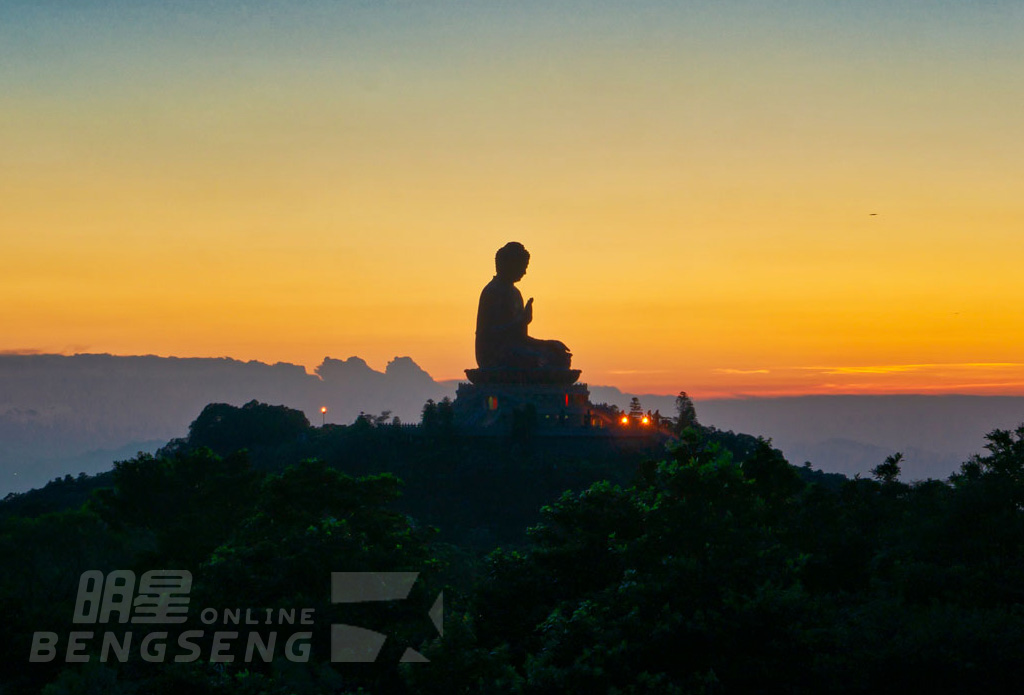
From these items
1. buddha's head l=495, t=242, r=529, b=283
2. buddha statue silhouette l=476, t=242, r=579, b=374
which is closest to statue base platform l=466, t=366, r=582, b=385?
buddha statue silhouette l=476, t=242, r=579, b=374

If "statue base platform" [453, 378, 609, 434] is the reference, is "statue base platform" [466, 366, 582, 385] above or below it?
above

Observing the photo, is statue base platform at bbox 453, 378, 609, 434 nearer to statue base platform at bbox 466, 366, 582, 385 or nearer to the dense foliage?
statue base platform at bbox 466, 366, 582, 385

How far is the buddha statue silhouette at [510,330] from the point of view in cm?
7856

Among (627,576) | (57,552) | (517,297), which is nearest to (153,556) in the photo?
(57,552)

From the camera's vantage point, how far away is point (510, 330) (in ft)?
262

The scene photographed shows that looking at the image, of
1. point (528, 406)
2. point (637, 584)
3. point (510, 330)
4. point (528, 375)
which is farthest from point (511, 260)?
point (637, 584)

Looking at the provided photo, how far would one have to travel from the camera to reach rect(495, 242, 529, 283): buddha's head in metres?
81.4

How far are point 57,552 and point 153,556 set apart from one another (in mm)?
9457

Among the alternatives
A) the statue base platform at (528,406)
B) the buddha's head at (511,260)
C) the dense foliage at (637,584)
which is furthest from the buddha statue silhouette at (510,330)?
the dense foliage at (637,584)

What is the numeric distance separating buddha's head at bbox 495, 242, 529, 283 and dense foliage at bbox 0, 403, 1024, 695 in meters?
37.7

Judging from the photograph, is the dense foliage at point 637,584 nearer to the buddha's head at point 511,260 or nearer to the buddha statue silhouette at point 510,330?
the buddha statue silhouette at point 510,330

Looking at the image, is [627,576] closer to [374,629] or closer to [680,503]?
[680,503]

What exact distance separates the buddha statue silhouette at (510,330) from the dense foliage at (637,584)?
33308mm

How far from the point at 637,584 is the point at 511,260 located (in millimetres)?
57146
